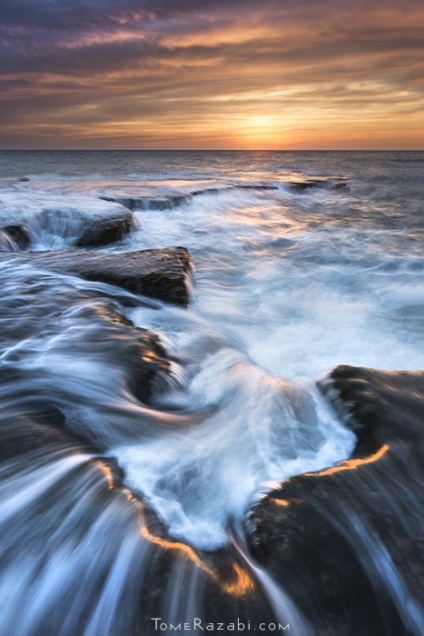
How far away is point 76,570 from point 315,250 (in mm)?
8633

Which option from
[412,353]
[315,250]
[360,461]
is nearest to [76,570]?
[360,461]

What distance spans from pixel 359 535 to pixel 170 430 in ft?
4.68

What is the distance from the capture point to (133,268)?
239 inches

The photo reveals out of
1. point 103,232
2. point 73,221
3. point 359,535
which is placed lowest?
point 103,232

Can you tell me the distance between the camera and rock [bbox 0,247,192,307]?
5777 millimetres

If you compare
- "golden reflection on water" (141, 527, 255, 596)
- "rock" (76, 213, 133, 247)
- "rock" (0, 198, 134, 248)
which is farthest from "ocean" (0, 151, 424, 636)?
"rock" (0, 198, 134, 248)

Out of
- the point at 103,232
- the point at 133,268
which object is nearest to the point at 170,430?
the point at 133,268

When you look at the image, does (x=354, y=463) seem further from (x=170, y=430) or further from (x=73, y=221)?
(x=73, y=221)

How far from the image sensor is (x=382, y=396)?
126 inches

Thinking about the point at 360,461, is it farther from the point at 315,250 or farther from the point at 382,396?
the point at 315,250

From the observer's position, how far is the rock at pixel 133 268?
578cm

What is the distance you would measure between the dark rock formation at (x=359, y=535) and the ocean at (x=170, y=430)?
37mm

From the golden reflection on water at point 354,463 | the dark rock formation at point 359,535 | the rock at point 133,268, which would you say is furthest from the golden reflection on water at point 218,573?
the rock at point 133,268

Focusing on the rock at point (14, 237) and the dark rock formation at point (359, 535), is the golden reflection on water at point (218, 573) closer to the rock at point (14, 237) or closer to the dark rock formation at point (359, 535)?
the dark rock formation at point (359, 535)
